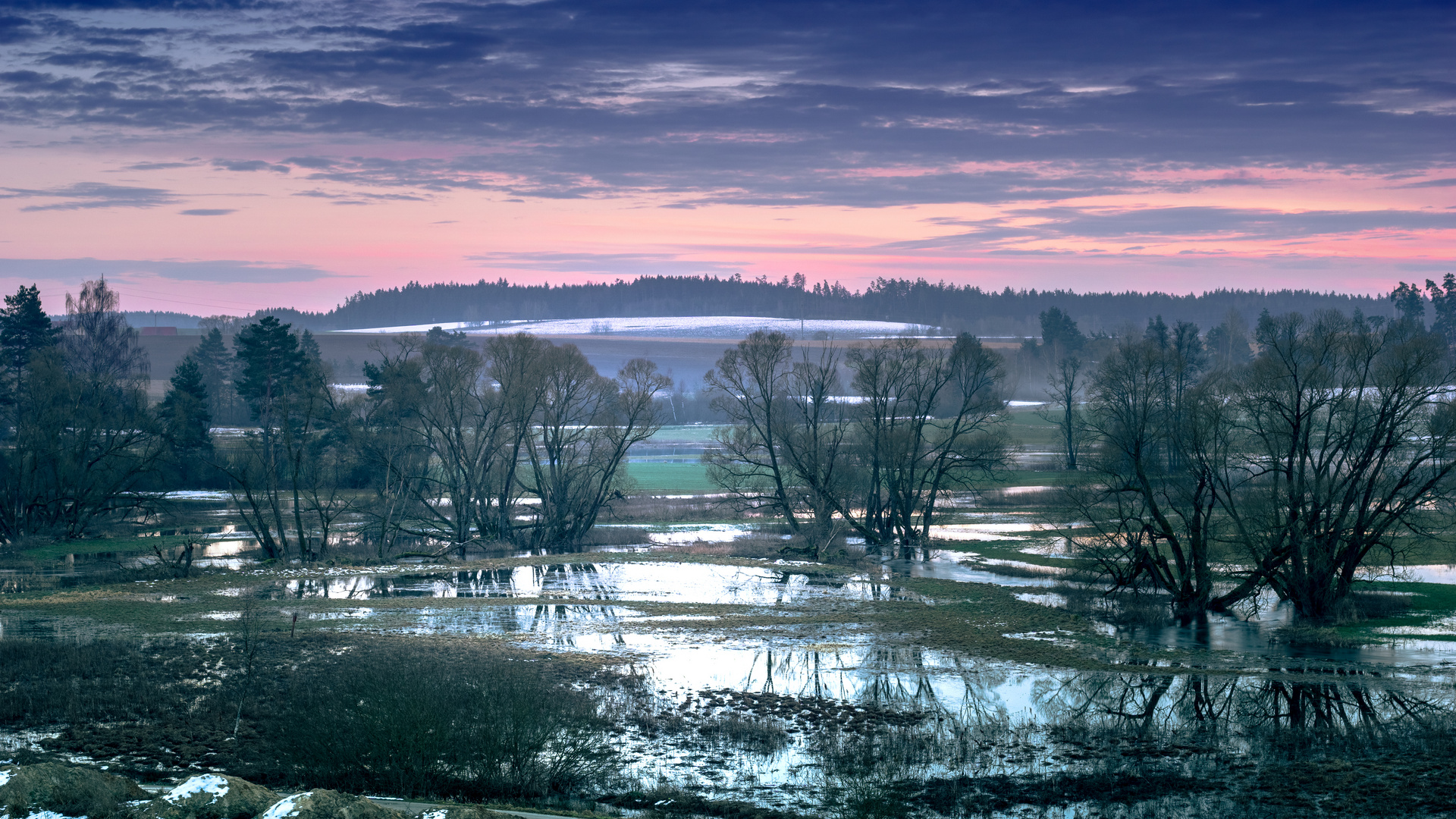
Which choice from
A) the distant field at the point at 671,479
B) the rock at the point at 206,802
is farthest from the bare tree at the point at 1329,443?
the distant field at the point at 671,479

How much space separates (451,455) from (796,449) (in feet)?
60.8

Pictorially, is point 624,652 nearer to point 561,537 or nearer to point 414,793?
point 414,793

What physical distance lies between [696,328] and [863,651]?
153671mm

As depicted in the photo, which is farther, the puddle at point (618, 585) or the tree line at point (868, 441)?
the tree line at point (868, 441)

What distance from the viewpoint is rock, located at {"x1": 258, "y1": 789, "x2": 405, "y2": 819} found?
11375mm

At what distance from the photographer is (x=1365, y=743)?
19.5 meters

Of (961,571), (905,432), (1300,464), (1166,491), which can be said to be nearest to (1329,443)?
(1300,464)

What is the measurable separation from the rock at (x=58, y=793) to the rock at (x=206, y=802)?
539mm

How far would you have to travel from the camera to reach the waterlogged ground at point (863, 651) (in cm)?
1914

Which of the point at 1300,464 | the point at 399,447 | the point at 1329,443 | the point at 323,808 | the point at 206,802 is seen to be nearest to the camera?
the point at 323,808

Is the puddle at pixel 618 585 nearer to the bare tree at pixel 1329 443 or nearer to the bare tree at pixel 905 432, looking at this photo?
the bare tree at pixel 905 432

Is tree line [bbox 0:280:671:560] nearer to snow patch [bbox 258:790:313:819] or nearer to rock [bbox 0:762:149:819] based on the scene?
rock [bbox 0:762:149:819]

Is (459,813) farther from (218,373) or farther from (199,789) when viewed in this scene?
(218,373)

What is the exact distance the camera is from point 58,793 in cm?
1205
